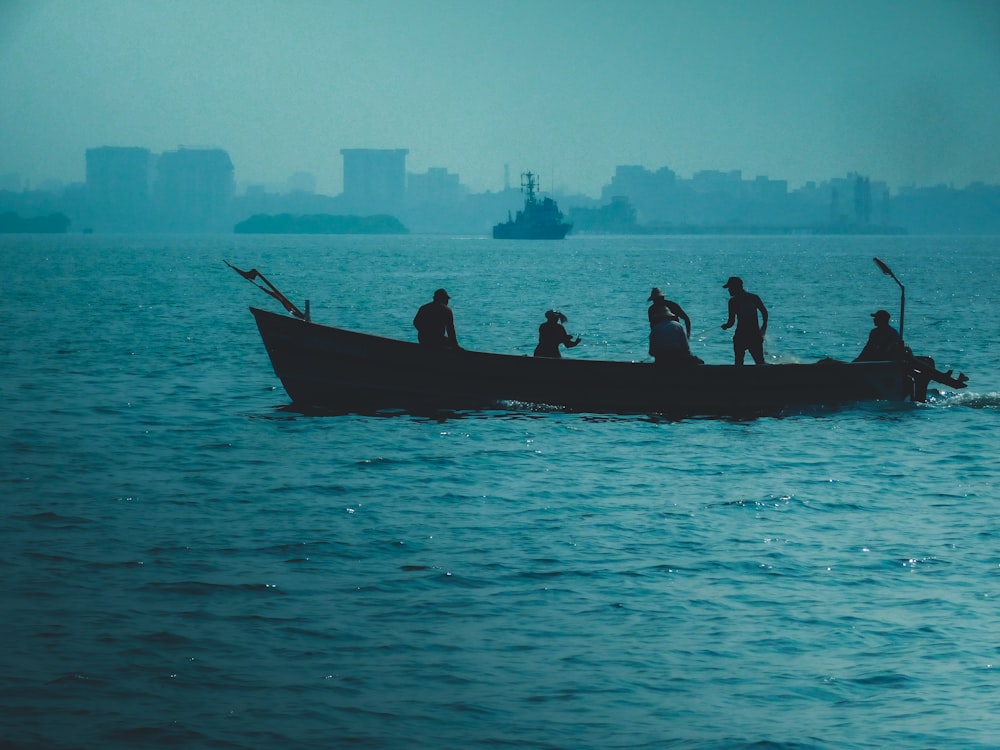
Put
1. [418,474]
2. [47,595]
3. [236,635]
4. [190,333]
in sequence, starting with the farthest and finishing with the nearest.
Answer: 1. [190,333]
2. [418,474]
3. [47,595]
4. [236,635]

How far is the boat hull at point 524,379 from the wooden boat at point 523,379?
2cm

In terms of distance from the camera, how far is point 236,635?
34.6 ft

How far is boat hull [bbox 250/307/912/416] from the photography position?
73.8 ft

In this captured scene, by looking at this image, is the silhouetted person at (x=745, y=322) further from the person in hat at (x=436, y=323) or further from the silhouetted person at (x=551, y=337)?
the person in hat at (x=436, y=323)

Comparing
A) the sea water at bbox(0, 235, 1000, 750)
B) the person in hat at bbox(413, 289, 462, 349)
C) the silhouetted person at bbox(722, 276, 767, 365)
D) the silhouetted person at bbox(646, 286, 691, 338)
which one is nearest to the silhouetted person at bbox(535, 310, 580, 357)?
the sea water at bbox(0, 235, 1000, 750)

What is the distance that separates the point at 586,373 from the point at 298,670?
13.2 m

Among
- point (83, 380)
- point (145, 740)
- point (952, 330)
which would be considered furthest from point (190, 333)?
point (145, 740)

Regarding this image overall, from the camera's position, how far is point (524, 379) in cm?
2269

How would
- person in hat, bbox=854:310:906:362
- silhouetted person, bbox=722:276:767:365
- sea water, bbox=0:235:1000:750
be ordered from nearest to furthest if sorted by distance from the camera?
1. sea water, bbox=0:235:1000:750
2. silhouetted person, bbox=722:276:767:365
3. person in hat, bbox=854:310:906:362

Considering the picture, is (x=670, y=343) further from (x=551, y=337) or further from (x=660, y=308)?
(x=551, y=337)

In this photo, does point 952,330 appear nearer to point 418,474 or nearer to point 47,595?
point 418,474

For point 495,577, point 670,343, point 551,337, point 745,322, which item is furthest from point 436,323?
point 495,577

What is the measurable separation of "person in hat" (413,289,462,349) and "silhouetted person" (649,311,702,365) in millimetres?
3279

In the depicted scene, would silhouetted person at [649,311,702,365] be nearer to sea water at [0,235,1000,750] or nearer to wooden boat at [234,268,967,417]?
wooden boat at [234,268,967,417]
